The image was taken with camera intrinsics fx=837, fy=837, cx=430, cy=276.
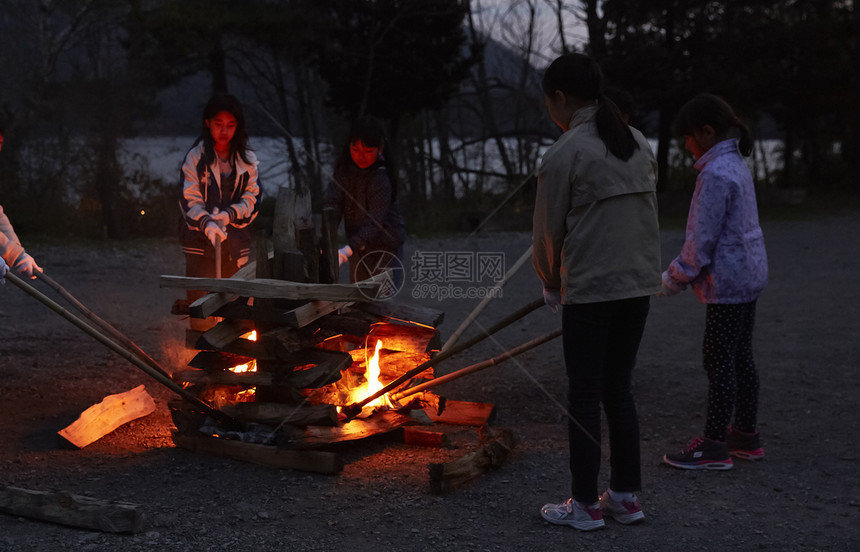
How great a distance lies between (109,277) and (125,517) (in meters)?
6.93

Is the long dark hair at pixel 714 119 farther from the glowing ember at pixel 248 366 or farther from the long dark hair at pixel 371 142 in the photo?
the glowing ember at pixel 248 366

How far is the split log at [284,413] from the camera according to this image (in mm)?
3904

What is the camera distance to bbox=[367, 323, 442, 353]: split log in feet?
14.1

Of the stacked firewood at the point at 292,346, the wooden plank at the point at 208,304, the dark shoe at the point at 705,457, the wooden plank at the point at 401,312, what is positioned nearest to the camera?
the wooden plank at the point at 208,304

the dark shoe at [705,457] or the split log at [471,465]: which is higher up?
the split log at [471,465]

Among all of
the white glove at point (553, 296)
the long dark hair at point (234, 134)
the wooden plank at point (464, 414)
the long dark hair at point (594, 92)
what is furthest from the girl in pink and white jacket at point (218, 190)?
the long dark hair at point (594, 92)

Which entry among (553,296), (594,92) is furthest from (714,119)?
(553,296)

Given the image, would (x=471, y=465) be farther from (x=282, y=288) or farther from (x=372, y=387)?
(x=282, y=288)

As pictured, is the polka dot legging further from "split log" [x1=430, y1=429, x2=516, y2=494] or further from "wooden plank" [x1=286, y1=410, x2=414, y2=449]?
"wooden plank" [x1=286, y1=410, x2=414, y2=449]

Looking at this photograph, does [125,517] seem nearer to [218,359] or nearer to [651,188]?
[218,359]

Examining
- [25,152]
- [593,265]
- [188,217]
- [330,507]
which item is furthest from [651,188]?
[25,152]

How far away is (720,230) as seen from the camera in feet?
12.8

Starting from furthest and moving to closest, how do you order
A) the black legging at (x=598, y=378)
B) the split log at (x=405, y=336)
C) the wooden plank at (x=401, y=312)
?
the split log at (x=405, y=336)
the wooden plank at (x=401, y=312)
the black legging at (x=598, y=378)

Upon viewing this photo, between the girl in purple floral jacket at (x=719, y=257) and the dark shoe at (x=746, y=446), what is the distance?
0.14 meters
